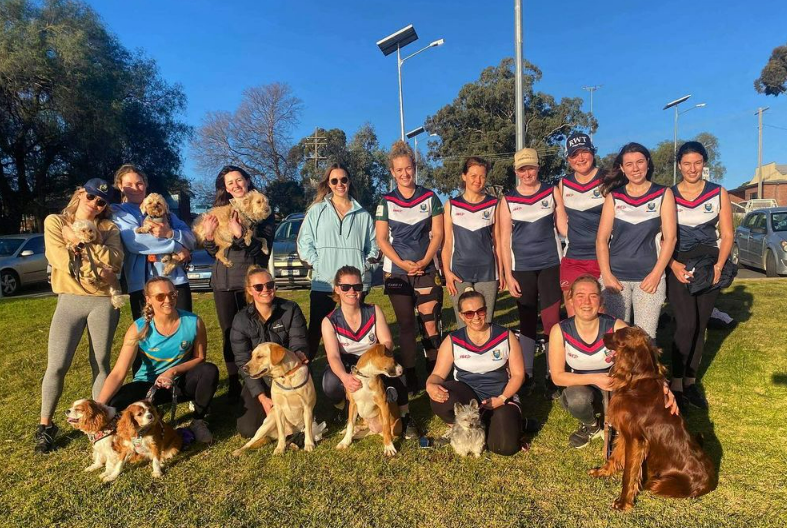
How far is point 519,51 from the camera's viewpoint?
904 cm

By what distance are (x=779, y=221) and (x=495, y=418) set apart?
12.8 m

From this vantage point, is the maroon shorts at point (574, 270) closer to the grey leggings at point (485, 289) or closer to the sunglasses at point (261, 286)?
the grey leggings at point (485, 289)

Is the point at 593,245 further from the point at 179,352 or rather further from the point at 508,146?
the point at 508,146

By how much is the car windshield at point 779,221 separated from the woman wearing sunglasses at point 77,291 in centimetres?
1437

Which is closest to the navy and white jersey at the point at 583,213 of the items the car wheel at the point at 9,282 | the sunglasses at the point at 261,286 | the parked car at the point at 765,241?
the sunglasses at the point at 261,286

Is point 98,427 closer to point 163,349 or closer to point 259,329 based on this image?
point 163,349

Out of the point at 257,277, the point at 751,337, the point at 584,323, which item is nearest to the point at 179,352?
the point at 257,277

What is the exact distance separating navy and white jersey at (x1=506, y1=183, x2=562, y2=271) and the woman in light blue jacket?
1.31 meters

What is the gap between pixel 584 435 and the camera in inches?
142

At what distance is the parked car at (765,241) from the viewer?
11883 millimetres

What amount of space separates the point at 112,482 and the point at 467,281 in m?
3.08

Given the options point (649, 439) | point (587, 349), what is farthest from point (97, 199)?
point (649, 439)

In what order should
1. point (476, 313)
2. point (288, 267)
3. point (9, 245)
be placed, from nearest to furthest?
point (476, 313)
point (288, 267)
point (9, 245)

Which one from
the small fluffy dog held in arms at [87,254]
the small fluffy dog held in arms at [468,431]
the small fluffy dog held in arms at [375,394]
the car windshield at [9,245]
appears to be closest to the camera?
the small fluffy dog held in arms at [468,431]
